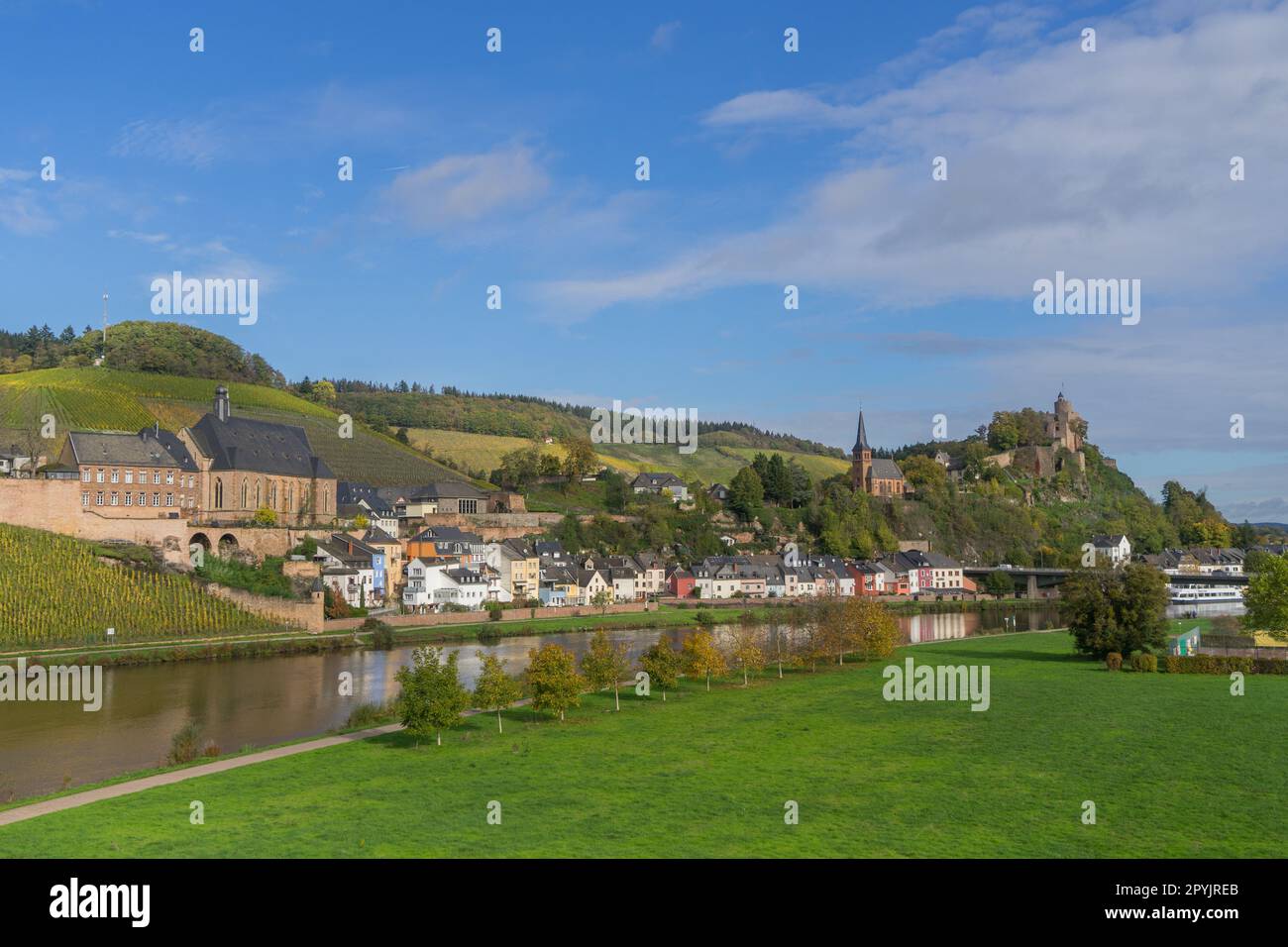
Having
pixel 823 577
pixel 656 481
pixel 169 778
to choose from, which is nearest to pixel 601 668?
pixel 169 778

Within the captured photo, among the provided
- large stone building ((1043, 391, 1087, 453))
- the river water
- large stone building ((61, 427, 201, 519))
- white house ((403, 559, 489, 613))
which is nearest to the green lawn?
the river water

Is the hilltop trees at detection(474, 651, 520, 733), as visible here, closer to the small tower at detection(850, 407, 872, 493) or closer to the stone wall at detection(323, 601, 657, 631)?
the stone wall at detection(323, 601, 657, 631)

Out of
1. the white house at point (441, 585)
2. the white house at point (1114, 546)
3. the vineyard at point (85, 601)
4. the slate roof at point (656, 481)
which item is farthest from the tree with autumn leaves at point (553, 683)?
the white house at point (1114, 546)

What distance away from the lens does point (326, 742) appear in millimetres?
26859

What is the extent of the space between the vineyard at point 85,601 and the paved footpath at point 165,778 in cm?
2611

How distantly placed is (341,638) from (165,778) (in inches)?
1262

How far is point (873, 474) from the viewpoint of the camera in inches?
4887

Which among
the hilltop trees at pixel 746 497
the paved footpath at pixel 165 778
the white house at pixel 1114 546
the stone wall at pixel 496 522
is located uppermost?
the hilltop trees at pixel 746 497

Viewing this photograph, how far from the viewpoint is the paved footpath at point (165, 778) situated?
19472 millimetres

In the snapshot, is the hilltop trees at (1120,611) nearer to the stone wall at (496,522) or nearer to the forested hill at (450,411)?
the stone wall at (496,522)

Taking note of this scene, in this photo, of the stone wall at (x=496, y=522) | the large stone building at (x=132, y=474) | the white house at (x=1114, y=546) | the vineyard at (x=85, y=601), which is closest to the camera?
the vineyard at (x=85, y=601)

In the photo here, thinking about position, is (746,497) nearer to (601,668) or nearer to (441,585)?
(441,585)

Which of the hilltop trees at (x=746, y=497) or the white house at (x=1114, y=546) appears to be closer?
the hilltop trees at (x=746, y=497)
